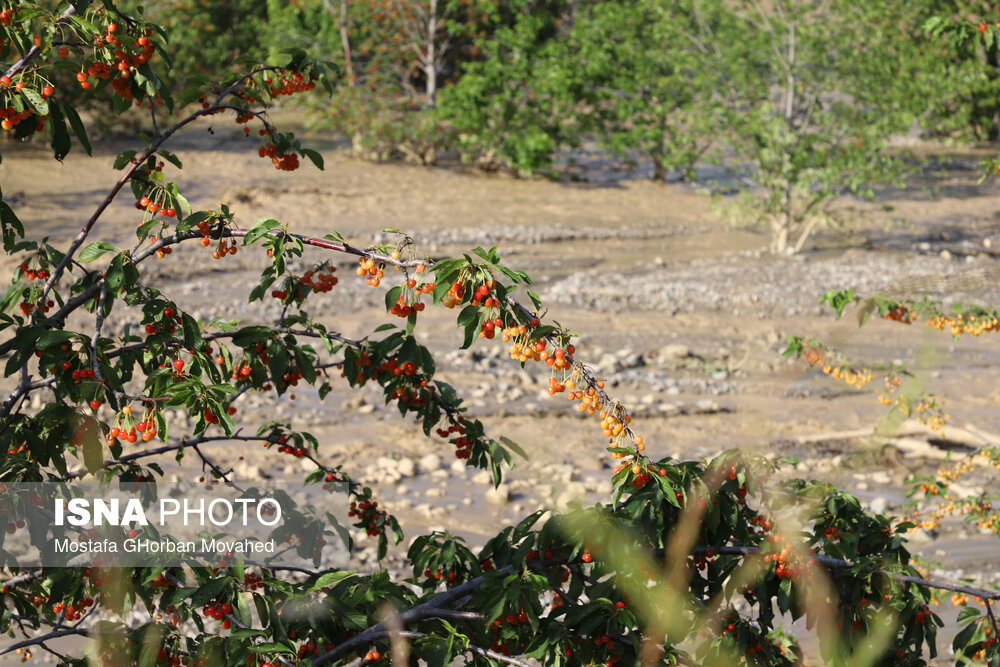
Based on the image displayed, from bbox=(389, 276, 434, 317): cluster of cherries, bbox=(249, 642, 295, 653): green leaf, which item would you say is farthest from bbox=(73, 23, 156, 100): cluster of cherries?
bbox=(249, 642, 295, 653): green leaf

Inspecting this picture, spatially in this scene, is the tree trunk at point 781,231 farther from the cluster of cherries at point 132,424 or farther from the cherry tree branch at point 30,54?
the cluster of cherries at point 132,424

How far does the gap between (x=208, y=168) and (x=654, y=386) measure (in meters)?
9.35

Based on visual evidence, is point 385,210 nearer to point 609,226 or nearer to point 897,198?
point 609,226

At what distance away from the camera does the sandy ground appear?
22.0 ft

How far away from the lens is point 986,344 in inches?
372

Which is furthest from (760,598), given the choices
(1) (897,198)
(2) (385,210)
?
(1) (897,198)

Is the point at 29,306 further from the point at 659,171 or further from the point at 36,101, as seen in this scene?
the point at 659,171

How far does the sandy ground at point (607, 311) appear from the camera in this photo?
6.69 metres

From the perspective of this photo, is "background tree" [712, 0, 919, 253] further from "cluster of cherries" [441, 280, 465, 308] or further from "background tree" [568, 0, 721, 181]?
"cluster of cherries" [441, 280, 465, 308]

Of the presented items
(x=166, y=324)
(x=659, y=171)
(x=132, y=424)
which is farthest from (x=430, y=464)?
(x=659, y=171)

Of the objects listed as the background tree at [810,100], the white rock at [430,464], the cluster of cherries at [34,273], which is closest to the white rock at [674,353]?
the white rock at [430,464]

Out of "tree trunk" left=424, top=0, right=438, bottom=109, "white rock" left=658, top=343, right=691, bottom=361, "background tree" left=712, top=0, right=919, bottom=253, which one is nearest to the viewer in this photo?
"white rock" left=658, top=343, right=691, bottom=361

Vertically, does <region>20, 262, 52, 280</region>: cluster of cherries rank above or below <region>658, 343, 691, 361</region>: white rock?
above

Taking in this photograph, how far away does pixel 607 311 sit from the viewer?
10.0m
